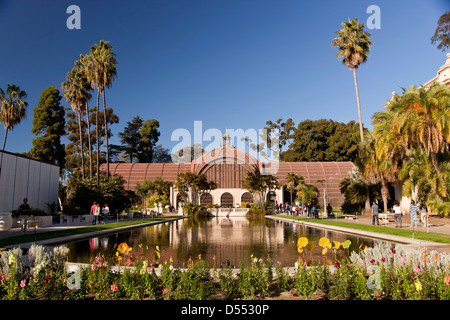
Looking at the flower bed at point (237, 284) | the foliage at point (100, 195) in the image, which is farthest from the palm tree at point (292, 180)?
the flower bed at point (237, 284)

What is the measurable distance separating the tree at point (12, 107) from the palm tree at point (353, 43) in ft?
116

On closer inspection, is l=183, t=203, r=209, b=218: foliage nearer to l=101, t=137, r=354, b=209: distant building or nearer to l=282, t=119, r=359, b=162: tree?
l=101, t=137, r=354, b=209: distant building

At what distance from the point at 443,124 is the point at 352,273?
796 inches

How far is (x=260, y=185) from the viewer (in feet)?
136

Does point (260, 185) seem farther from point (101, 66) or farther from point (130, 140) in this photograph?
point (130, 140)

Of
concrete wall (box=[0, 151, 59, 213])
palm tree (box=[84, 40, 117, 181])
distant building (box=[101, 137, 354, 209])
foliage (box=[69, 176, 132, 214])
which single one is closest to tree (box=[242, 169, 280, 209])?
distant building (box=[101, 137, 354, 209])

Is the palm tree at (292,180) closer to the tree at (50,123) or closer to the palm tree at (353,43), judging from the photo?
the palm tree at (353,43)

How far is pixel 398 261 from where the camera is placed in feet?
20.9

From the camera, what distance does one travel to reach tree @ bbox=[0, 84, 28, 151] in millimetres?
36531

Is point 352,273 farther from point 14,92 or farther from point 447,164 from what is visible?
→ point 14,92

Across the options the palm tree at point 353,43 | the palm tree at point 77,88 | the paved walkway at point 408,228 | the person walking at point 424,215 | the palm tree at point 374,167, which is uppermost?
the palm tree at point 353,43

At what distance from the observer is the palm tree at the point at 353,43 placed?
32125 mm

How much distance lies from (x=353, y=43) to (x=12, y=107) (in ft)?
122
